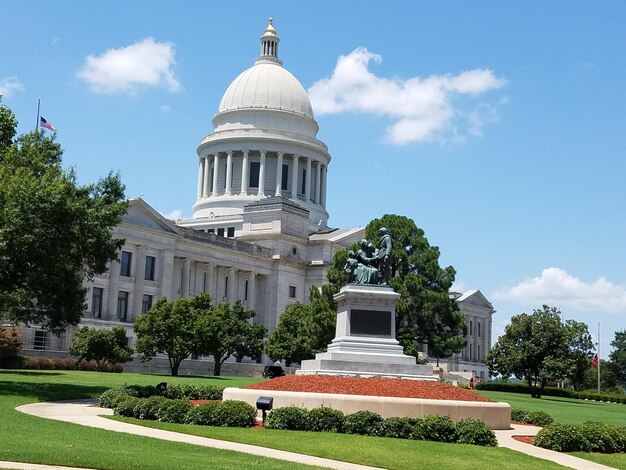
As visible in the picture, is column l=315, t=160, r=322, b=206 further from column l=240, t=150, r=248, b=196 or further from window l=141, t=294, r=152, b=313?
window l=141, t=294, r=152, b=313

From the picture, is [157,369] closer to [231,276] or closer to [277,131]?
[231,276]

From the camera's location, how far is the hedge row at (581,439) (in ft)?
76.1

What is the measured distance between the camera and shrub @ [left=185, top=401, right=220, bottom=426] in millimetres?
24547

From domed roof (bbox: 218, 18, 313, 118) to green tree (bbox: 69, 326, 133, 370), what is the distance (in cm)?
6191

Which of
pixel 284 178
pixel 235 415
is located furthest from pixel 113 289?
pixel 235 415

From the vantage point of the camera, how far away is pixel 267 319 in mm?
103062

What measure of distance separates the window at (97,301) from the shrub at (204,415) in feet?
192

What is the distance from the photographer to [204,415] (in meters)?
24.7

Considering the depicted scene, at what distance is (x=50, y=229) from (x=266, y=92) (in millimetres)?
91704

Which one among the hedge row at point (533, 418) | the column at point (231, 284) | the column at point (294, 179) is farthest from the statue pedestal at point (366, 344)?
the column at point (294, 179)

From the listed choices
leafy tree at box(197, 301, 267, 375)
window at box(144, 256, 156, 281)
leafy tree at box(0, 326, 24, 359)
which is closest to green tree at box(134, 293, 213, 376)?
leafy tree at box(197, 301, 267, 375)

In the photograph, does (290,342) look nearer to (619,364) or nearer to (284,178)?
(284,178)

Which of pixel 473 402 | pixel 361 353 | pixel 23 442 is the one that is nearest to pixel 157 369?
pixel 361 353

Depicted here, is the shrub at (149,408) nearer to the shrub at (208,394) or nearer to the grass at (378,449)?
the grass at (378,449)
